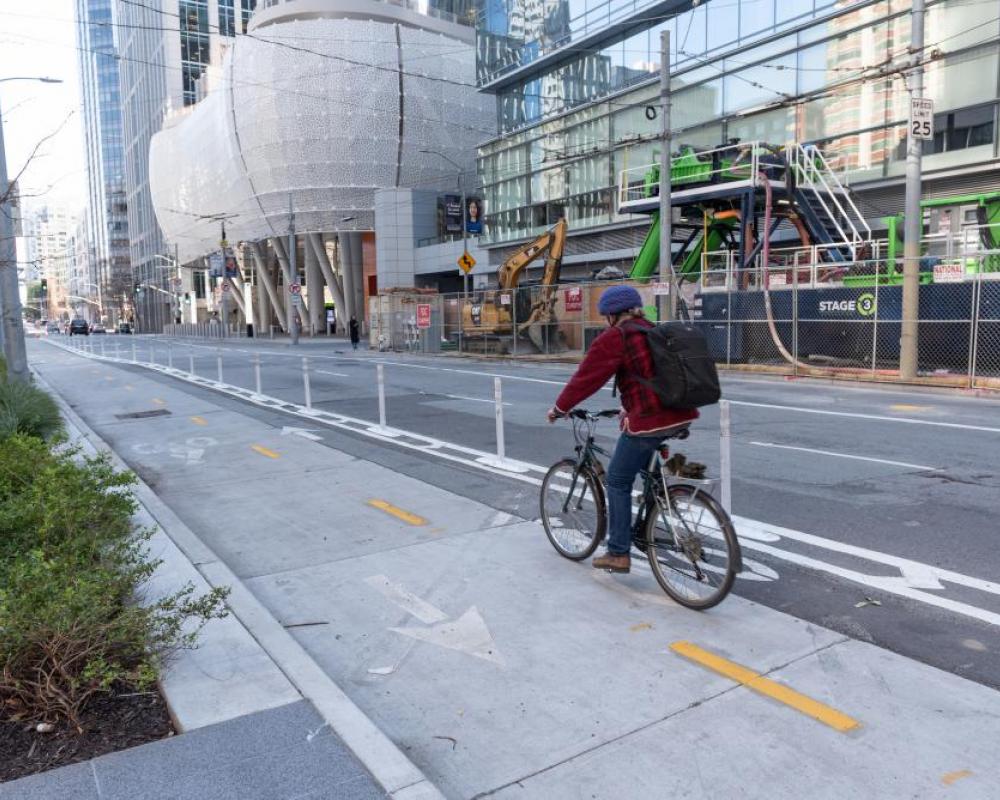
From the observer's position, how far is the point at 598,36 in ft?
121

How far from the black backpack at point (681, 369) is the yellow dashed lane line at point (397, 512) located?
2.99 metres

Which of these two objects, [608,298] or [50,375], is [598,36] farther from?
[608,298]

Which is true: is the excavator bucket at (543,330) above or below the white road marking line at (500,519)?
above

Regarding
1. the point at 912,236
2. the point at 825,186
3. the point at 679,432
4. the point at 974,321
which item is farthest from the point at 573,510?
the point at 825,186

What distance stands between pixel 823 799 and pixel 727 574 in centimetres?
171

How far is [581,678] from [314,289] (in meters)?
75.6

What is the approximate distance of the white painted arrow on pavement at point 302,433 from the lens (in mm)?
11703

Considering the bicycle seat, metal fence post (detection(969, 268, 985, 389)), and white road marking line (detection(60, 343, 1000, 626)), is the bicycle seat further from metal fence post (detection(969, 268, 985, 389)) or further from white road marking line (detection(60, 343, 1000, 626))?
metal fence post (detection(969, 268, 985, 389))

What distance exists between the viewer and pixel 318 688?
3.78 meters

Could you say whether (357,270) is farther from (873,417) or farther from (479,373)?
(873,417)

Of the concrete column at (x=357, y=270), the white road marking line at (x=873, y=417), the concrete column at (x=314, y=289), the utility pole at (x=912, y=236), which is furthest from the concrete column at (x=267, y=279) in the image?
the white road marking line at (x=873, y=417)

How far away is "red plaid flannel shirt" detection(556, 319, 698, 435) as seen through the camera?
4.77 metres

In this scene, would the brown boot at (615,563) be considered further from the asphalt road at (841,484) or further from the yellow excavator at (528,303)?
the yellow excavator at (528,303)

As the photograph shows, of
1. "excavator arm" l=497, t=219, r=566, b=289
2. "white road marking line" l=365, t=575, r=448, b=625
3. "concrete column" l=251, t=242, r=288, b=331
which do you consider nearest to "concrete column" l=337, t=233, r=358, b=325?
"concrete column" l=251, t=242, r=288, b=331
